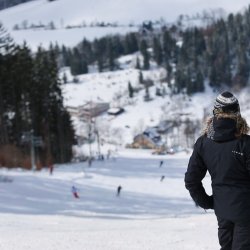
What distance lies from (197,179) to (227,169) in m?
0.23

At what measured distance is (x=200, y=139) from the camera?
4.47 metres

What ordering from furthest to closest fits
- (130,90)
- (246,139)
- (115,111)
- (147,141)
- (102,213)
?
(130,90), (115,111), (147,141), (102,213), (246,139)

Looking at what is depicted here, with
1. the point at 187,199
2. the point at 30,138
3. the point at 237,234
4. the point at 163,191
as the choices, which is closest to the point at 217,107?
the point at 237,234

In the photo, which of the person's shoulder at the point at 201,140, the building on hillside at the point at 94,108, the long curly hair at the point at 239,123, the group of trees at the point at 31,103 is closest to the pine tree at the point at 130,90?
the building on hillside at the point at 94,108

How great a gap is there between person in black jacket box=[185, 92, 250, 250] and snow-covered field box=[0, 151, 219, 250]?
4571mm

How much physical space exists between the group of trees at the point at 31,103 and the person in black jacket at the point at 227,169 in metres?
38.8

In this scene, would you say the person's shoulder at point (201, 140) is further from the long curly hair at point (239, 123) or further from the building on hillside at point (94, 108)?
the building on hillside at point (94, 108)

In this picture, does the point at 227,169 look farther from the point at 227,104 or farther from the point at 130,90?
the point at 130,90

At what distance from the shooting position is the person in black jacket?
168 inches

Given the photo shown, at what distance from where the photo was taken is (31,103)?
2064 inches

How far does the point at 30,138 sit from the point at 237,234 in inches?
1414

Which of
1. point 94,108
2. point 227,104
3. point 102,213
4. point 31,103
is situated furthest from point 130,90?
point 227,104

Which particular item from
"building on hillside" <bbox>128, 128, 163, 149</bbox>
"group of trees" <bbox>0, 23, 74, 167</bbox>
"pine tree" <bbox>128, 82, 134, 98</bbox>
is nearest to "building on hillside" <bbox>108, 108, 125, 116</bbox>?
"pine tree" <bbox>128, 82, 134, 98</bbox>

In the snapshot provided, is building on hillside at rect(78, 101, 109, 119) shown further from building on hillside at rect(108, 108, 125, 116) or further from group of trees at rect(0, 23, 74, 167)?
group of trees at rect(0, 23, 74, 167)
